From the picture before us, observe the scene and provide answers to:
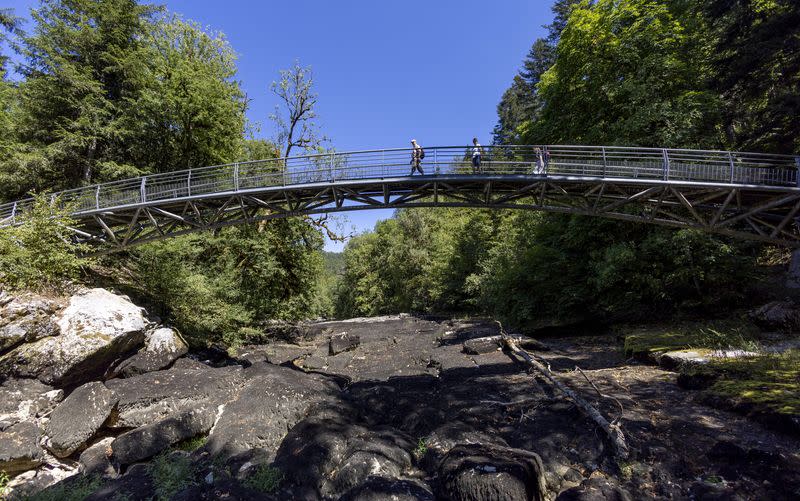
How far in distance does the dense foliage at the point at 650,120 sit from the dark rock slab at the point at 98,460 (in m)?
16.7

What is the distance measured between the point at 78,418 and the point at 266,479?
5449mm

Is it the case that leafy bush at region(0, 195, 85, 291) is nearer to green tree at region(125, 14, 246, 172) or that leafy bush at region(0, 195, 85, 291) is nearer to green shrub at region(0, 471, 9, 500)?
green shrub at region(0, 471, 9, 500)

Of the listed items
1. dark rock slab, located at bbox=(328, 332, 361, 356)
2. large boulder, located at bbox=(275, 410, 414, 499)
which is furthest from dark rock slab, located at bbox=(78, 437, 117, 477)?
dark rock slab, located at bbox=(328, 332, 361, 356)

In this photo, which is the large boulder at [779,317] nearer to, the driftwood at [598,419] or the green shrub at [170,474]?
the driftwood at [598,419]

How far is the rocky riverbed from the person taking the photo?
504 cm

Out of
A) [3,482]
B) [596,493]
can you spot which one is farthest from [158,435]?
[596,493]

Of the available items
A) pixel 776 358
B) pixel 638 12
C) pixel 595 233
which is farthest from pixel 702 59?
pixel 776 358

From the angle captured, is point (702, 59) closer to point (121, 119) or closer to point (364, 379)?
point (364, 379)

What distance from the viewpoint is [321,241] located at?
2206 centimetres

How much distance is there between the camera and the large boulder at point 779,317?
10.9 m

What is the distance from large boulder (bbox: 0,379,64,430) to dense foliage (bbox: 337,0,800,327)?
1869 centimetres

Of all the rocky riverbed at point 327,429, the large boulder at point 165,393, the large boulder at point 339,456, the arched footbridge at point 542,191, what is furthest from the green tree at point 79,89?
the large boulder at point 339,456

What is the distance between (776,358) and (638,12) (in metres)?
17.5

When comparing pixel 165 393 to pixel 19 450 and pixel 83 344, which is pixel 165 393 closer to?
pixel 19 450
